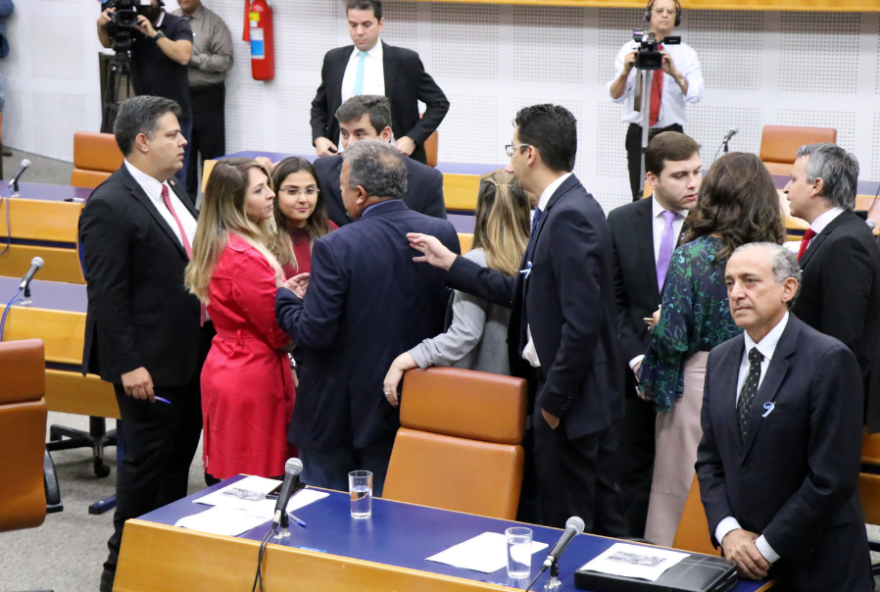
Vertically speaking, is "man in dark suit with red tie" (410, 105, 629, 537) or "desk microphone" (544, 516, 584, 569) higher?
"man in dark suit with red tie" (410, 105, 629, 537)

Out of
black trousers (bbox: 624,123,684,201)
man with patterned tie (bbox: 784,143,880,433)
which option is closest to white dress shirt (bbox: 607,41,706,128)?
black trousers (bbox: 624,123,684,201)

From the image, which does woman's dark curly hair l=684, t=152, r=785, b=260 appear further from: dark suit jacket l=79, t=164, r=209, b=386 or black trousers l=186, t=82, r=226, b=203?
black trousers l=186, t=82, r=226, b=203

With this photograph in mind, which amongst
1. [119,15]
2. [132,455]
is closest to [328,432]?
[132,455]

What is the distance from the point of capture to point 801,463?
2.44 m

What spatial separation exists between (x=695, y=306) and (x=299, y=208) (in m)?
1.51

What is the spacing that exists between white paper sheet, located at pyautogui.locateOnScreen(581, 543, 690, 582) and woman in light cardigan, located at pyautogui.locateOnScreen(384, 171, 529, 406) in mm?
925

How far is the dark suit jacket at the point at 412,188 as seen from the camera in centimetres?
395

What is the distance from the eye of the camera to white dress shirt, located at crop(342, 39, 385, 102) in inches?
218

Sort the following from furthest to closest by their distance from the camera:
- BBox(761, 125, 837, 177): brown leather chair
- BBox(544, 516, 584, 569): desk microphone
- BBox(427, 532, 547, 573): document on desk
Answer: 1. BBox(761, 125, 837, 177): brown leather chair
2. BBox(427, 532, 547, 573): document on desk
3. BBox(544, 516, 584, 569): desk microphone

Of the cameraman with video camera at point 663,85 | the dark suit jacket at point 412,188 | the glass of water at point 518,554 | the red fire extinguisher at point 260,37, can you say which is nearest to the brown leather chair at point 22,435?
the dark suit jacket at point 412,188

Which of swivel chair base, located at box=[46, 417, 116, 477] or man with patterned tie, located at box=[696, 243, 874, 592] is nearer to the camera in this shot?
man with patterned tie, located at box=[696, 243, 874, 592]

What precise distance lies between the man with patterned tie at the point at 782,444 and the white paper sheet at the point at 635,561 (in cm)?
18

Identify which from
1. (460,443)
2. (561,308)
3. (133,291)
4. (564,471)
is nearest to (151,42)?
(133,291)

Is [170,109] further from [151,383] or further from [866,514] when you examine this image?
[866,514]
